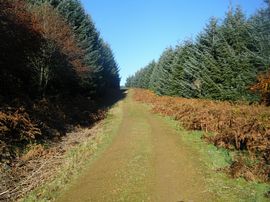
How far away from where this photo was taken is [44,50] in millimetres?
27031

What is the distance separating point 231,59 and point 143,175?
18.3 m

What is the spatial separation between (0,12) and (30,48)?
425 centimetres

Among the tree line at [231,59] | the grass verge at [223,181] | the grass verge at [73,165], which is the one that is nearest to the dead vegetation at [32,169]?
the grass verge at [73,165]

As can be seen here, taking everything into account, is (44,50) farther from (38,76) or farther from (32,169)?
(32,169)

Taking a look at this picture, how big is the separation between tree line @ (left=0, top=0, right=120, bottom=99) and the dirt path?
8.36 meters

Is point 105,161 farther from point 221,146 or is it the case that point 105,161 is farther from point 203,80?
point 203,80

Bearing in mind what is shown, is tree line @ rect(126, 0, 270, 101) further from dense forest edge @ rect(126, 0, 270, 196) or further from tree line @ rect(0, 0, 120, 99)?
tree line @ rect(0, 0, 120, 99)

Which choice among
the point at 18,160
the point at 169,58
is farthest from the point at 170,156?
the point at 169,58

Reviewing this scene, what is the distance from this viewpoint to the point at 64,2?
34.4 meters

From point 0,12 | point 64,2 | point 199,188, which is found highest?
point 64,2

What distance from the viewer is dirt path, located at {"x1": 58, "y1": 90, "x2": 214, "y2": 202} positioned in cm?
1018

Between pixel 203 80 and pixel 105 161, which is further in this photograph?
pixel 203 80

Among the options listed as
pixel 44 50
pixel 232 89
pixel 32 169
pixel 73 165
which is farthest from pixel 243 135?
pixel 44 50

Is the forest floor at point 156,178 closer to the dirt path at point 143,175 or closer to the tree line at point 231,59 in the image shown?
the dirt path at point 143,175
